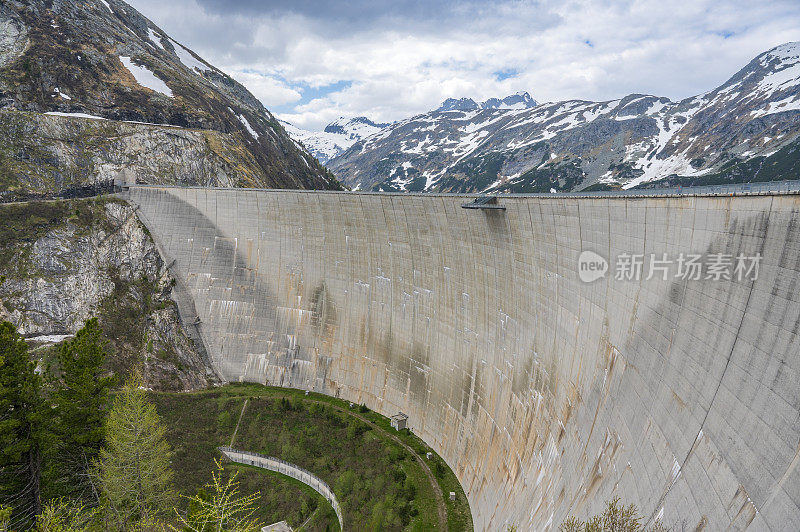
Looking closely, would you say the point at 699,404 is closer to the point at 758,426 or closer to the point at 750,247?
the point at 758,426

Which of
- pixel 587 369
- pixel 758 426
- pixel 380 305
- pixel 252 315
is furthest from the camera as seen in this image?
pixel 252 315

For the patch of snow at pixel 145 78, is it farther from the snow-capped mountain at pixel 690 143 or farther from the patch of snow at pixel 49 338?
the snow-capped mountain at pixel 690 143

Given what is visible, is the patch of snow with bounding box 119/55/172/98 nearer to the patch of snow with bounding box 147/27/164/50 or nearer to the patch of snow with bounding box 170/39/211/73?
the patch of snow with bounding box 147/27/164/50

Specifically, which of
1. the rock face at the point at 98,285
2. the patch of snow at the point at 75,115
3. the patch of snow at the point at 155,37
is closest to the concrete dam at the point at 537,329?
the rock face at the point at 98,285

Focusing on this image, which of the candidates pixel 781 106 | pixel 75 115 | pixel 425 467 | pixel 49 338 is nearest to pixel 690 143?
pixel 781 106

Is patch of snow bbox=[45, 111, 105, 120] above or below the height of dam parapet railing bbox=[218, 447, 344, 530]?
above

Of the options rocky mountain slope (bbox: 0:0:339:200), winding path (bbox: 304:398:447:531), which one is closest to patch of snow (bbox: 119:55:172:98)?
rocky mountain slope (bbox: 0:0:339:200)

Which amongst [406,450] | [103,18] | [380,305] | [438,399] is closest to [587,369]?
[438,399]

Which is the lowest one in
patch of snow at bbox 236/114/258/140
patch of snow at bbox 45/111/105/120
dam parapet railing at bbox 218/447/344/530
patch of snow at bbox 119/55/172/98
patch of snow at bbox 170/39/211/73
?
dam parapet railing at bbox 218/447/344/530
